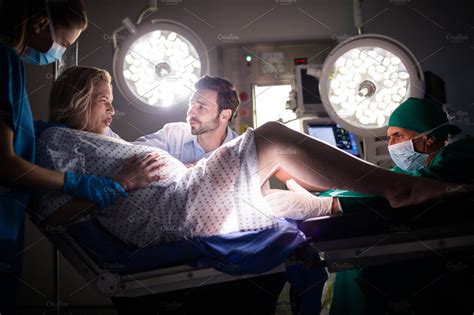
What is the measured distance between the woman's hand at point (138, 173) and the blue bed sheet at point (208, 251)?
14 centimetres

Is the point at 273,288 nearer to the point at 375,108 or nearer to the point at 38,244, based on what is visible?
the point at 375,108

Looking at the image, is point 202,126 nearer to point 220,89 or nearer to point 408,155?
point 220,89

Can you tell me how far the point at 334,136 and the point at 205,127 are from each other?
2.12ft

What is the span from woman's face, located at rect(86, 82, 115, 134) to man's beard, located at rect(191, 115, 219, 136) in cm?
66

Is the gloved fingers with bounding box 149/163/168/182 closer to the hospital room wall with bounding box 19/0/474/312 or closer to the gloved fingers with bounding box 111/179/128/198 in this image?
the gloved fingers with bounding box 111/179/128/198

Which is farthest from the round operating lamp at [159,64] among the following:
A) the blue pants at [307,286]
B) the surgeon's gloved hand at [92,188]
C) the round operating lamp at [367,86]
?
the blue pants at [307,286]

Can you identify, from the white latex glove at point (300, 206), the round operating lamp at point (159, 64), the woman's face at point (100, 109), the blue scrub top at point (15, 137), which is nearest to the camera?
the blue scrub top at point (15, 137)

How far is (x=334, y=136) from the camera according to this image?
6.70 ft

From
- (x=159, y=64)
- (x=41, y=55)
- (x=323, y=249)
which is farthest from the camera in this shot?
(x=159, y=64)

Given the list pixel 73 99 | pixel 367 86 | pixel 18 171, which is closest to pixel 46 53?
pixel 73 99

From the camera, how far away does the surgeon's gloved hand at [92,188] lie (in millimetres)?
1005

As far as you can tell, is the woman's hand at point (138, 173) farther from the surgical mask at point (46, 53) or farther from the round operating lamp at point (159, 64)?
the round operating lamp at point (159, 64)

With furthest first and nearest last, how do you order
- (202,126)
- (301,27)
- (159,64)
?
(301,27) < (202,126) < (159,64)

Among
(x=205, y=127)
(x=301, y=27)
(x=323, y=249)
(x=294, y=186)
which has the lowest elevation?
(x=323, y=249)
